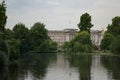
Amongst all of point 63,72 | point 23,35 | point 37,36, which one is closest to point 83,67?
point 63,72

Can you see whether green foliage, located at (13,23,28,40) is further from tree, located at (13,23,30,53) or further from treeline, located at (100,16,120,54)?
treeline, located at (100,16,120,54)

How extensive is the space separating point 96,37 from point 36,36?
74113 mm

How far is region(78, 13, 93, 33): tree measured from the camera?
378 ft

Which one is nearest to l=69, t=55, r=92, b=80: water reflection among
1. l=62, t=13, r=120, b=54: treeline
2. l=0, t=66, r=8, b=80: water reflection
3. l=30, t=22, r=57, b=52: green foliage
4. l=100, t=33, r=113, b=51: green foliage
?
l=0, t=66, r=8, b=80: water reflection

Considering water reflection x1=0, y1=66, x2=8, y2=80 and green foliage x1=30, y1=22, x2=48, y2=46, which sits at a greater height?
green foliage x1=30, y1=22, x2=48, y2=46

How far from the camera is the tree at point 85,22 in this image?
378 feet

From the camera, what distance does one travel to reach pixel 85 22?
115125mm

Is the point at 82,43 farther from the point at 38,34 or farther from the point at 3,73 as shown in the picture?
the point at 3,73

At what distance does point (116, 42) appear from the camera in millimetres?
92062

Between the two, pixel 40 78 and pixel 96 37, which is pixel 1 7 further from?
pixel 96 37

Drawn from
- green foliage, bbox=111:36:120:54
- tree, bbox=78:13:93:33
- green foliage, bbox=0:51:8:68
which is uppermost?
tree, bbox=78:13:93:33

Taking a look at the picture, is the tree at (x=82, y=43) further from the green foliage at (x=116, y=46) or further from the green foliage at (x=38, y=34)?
the green foliage at (x=38, y=34)

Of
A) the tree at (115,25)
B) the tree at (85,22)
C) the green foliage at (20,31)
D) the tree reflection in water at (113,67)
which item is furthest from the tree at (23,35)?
the tree reflection in water at (113,67)

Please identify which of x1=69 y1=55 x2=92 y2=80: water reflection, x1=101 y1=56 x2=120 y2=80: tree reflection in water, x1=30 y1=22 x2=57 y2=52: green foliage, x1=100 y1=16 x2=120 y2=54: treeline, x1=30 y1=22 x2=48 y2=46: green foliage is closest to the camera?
x1=69 y1=55 x2=92 y2=80: water reflection
